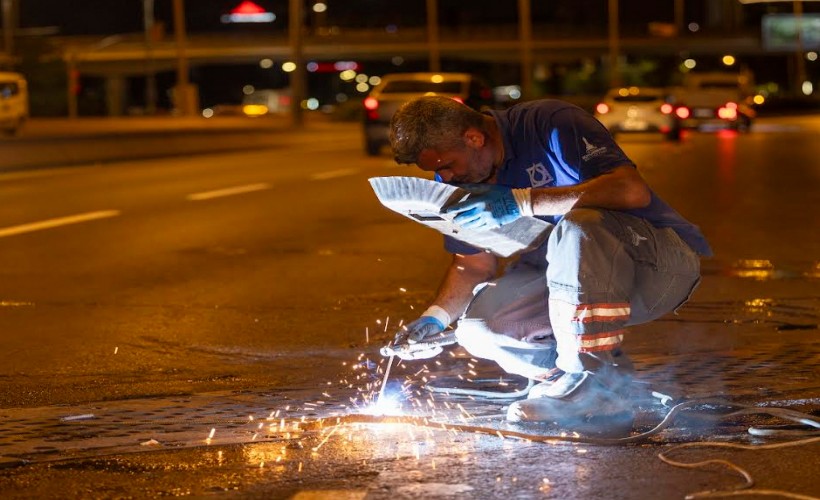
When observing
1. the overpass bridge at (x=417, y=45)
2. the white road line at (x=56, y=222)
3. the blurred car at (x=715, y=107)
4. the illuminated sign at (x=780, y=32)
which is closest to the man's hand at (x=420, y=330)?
the white road line at (x=56, y=222)

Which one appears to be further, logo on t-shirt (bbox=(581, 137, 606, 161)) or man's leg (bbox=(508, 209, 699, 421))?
logo on t-shirt (bbox=(581, 137, 606, 161))

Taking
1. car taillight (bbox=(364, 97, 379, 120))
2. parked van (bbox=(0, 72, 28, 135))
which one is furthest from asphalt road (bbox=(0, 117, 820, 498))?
parked van (bbox=(0, 72, 28, 135))

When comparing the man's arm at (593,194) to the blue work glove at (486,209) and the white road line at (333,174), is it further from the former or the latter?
the white road line at (333,174)

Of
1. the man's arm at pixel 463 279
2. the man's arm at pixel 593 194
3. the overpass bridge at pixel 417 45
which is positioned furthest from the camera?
the overpass bridge at pixel 417 45

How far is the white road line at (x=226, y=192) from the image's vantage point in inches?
676

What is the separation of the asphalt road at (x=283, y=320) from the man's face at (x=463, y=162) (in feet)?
2.86

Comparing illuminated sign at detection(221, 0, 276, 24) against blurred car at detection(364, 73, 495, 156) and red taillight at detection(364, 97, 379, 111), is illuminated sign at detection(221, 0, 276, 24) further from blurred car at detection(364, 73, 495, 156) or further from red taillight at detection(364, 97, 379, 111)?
red taillight at detection(364, 97, 379, 111)

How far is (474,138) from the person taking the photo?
5.11 meters

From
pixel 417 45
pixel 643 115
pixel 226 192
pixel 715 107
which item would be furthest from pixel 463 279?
pixel 417 45

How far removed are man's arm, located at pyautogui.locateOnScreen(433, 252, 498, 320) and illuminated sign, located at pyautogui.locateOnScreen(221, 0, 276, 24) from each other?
4565 inches

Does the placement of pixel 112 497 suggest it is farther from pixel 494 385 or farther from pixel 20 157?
pixel 20 157

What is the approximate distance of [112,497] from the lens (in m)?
4.31

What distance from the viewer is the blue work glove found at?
4.87 metres

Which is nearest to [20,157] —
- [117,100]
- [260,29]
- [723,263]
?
[723,263]
